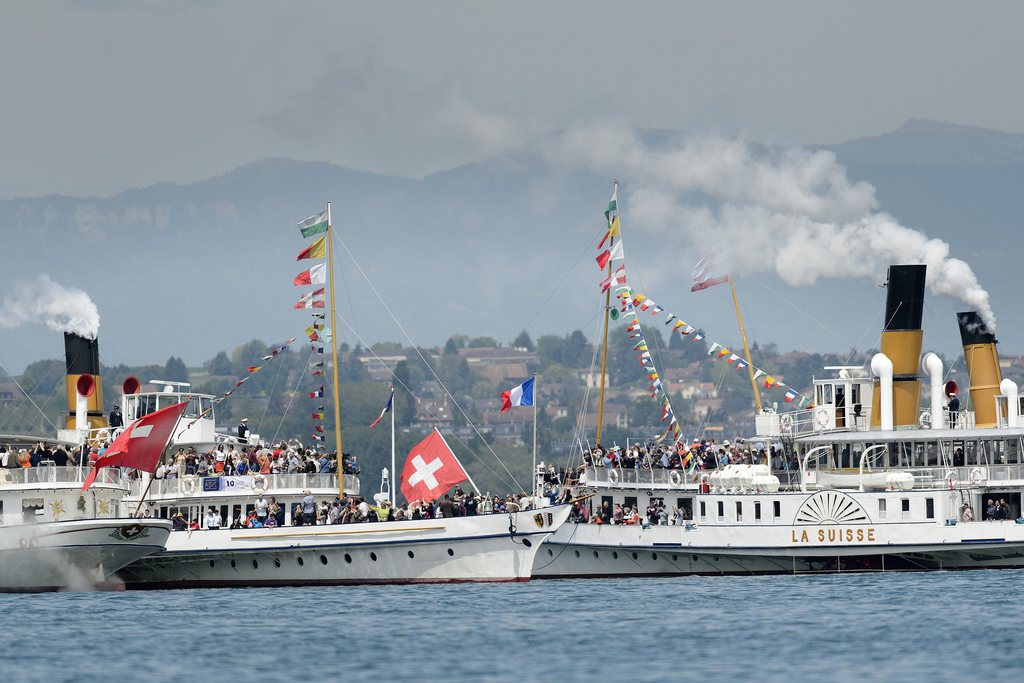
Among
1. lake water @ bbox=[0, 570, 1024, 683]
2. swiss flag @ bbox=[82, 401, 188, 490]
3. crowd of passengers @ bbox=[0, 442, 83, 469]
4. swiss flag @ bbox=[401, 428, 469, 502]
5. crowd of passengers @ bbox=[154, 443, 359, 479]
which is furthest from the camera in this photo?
crowd of passengers @ bbox=[154, 443, 359, 479]

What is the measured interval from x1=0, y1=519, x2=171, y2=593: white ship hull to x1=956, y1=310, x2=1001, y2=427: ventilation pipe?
26.8 metres

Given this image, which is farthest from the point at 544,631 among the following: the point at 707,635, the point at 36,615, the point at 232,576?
the point at 232,576

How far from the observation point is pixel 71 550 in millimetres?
61000

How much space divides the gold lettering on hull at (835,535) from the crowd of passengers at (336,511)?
346 inches

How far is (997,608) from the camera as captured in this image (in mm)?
51062

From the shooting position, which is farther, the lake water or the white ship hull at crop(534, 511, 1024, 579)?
the white ship hull at crop(534, 511, 1024, 579)

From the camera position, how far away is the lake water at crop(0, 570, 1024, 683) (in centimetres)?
4159

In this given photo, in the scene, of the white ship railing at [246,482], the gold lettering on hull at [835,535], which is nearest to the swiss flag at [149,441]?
the white ship railing at [246,482]

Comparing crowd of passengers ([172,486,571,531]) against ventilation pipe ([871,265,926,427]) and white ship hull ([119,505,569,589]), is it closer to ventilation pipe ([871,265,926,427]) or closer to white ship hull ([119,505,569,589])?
white ship hull ([119,505,569,589])

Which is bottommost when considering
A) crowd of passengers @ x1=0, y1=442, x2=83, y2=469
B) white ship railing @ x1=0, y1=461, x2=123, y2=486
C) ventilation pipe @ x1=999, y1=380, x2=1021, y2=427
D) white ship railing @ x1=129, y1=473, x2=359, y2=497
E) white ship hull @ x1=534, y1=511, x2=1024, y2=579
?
white ship hull @ x1=534, y1=511, x2=1024, y2=579

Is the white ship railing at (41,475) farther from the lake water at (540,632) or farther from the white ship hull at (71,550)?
the lake water at (540,632)

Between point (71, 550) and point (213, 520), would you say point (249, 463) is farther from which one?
point (71, 550)

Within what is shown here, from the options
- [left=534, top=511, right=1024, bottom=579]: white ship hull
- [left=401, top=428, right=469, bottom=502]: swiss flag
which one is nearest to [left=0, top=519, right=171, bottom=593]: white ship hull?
[left=401, top=428, right=469, bottom=502]: swiss flag

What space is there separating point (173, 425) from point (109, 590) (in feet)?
22.7
